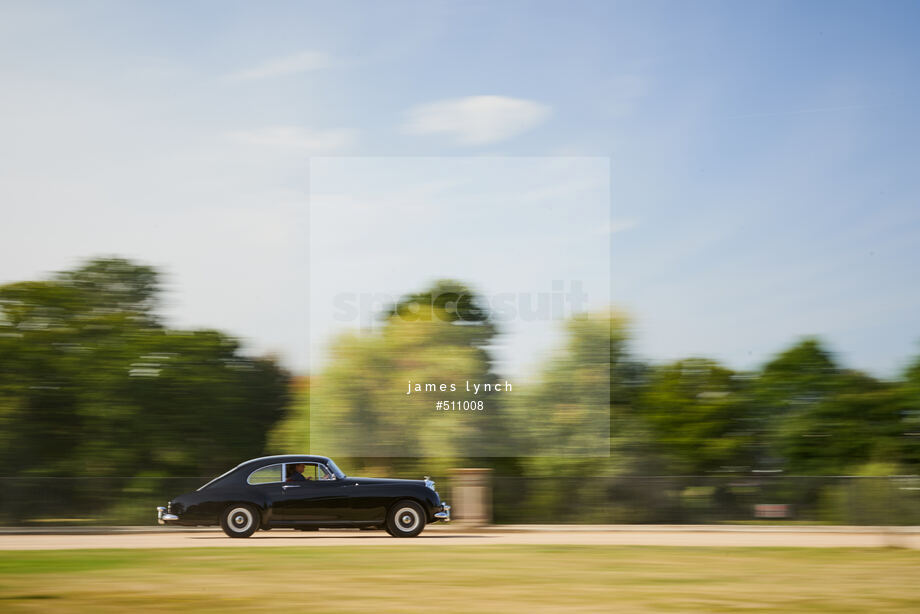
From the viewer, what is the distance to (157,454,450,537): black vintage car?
18.4 metres

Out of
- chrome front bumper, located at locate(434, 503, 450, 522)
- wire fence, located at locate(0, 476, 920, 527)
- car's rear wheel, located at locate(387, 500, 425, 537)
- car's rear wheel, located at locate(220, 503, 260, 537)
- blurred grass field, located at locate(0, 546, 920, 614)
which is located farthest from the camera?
wire fence, located at locate(0, 476, 920, 527)

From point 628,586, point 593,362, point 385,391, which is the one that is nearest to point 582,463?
point 593,362

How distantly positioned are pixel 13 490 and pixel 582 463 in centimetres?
1486

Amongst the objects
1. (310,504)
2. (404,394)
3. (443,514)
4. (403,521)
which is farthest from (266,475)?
(404,394)

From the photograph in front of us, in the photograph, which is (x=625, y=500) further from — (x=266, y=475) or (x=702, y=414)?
(x=702, y=414)

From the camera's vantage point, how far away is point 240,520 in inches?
723

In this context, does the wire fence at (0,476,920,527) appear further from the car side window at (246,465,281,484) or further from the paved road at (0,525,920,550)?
the car side window at (246,465,281,484)

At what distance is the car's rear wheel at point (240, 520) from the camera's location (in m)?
18.4

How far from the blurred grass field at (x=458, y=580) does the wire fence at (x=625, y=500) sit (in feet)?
24.6

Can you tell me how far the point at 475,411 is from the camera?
29719mm

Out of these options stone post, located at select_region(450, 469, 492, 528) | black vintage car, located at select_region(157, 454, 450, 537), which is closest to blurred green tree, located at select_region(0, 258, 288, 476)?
stone post, located at select_region(450, 469, 492, 528)

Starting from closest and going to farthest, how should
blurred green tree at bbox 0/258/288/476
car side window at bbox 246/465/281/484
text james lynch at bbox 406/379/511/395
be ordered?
car side window at bbox 246/465/281/484 < text james lynch at bbox 406/379/511/395 < blurred green tree at bbox 0/258/288/476

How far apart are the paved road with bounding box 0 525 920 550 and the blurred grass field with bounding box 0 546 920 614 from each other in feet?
4.99

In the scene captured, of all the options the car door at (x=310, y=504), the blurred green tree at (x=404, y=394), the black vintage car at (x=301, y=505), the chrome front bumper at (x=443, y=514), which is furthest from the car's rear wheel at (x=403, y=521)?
the blurred green tree at (x=404, y=394)
